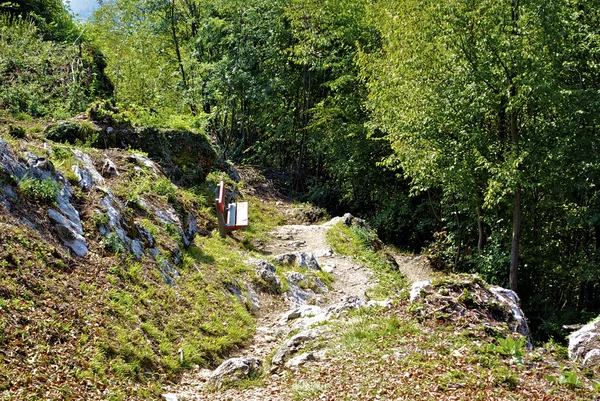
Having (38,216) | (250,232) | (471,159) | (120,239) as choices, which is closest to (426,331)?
(120,239)

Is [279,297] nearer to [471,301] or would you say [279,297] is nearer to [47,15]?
[471,301]

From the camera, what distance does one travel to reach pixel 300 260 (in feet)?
46.0

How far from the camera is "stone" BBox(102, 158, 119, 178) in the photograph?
1180 centimetres

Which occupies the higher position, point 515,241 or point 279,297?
point 515,241

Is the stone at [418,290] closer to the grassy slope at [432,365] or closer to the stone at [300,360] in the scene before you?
the grassy slope at [432,365]

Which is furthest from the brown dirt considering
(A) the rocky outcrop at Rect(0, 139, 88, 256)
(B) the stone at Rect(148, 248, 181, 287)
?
(A) the rocky outcrop at Rect(0, 139, 88, 256)

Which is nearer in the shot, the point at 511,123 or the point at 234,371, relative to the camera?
the point at 234,371

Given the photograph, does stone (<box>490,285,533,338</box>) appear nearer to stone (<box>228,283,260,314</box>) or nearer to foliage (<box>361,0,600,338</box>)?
stone (<box>228,283,260,314</box>)

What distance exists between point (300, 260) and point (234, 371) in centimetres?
635

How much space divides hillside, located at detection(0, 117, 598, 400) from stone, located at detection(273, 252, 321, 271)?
1.38 ft

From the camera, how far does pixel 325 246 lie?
1645 cm

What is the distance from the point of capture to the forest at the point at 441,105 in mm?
13672

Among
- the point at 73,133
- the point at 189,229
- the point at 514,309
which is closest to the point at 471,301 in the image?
the point at 514,309

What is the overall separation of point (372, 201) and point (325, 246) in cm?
855
